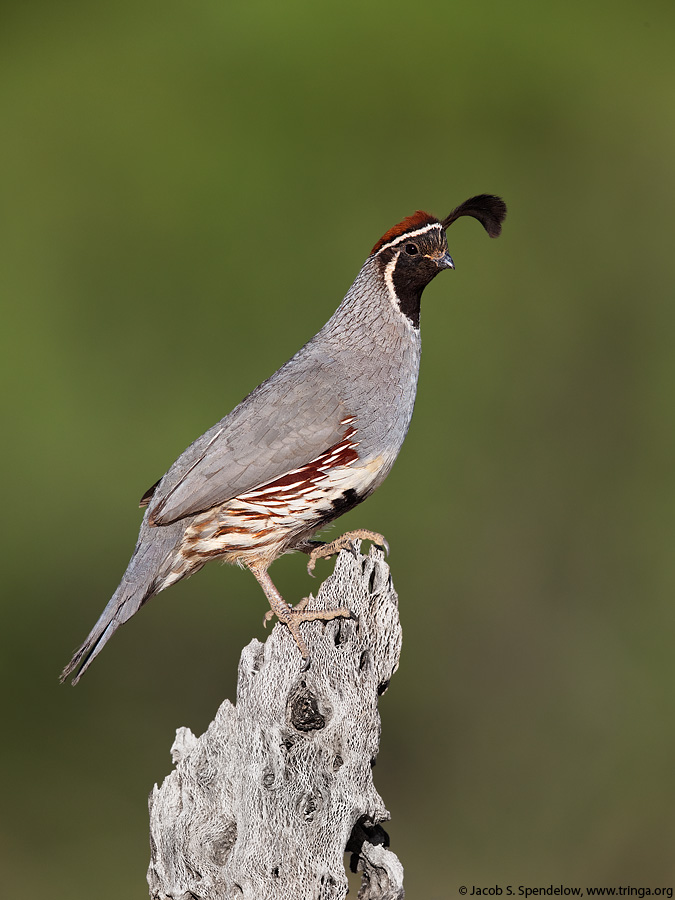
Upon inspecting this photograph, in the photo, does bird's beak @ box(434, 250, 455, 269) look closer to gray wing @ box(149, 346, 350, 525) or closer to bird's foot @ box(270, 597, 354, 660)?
gray wing @ box(149, 346, 350, 525)

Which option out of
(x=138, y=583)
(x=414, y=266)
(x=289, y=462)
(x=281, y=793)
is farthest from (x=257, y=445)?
(x=281, y=793)

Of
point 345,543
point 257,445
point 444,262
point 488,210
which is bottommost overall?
point 345,543

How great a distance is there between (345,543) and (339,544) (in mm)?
44

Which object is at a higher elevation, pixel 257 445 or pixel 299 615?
pixel 257 445

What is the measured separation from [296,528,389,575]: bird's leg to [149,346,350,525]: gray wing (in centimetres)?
30

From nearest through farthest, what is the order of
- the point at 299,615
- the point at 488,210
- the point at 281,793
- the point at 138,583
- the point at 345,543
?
the point at 281,793 → the point at 299,615 → the point at 138,583 → the point at 345,543 → the point at 488,210

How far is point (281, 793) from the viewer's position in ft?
7.71

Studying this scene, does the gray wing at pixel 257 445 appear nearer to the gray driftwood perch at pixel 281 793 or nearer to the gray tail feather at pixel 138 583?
the gray tail feather at pixel 138 583

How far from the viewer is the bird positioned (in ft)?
9.45

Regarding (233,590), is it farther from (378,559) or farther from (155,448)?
(378,559)

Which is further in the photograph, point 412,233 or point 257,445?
point 412,233

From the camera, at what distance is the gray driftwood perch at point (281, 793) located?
7.53 ft

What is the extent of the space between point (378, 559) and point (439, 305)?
9.91 ft

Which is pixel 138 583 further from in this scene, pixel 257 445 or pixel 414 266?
pixel 414 266
